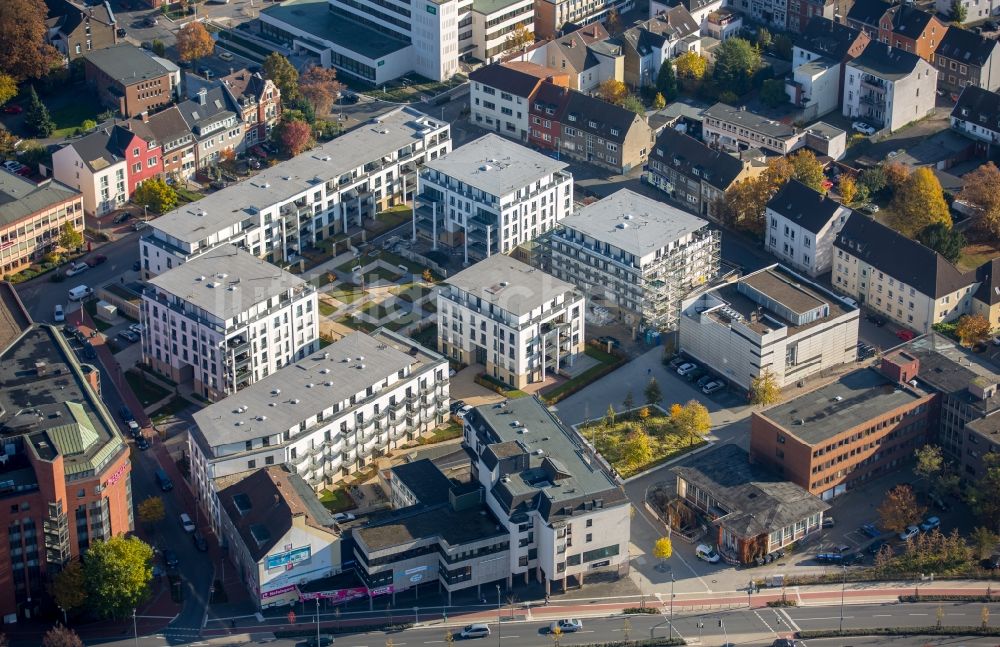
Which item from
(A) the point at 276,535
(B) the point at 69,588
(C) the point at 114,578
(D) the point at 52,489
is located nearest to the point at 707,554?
(A) the point at 276,535

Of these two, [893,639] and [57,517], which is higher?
[57,517]

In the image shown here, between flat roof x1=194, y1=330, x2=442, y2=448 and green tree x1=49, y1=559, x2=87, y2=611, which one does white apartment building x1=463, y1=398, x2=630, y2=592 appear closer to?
flat roof x1=194, y1=330, x2=442, y2=448

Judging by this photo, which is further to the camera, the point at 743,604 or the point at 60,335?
the point at 60,335

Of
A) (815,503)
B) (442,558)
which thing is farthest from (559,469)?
(815,503)

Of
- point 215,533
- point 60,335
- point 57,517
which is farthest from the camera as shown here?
point 60,335

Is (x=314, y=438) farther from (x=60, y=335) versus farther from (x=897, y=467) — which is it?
(x=897, y=467)

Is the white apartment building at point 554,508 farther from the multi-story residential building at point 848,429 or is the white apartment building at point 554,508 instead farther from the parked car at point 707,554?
the multi-story residential building at point 848,429
